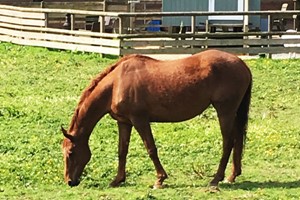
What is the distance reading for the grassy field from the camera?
8.45 m

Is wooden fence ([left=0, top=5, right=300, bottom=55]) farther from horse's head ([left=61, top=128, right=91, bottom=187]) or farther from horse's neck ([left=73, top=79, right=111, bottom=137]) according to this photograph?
horse's head ([left=61, top=128, right=91, bottom=187])

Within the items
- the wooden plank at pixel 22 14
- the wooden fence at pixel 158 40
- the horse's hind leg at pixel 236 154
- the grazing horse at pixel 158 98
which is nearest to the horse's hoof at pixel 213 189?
the grazing horse at pixel 158 98

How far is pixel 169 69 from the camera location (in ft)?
28.8

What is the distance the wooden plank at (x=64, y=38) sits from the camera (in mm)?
19891

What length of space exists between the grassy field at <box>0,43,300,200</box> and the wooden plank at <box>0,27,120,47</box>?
11.2ft

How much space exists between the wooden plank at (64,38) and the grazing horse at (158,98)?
1100 centimetres

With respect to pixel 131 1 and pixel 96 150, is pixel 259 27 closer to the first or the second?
pixel 131 1

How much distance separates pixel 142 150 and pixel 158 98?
1979 millimetres

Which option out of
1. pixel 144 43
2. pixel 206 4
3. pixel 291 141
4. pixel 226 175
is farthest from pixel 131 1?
pixel 226 175

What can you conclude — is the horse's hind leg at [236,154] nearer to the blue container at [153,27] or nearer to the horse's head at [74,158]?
the horse's head at [74,158]

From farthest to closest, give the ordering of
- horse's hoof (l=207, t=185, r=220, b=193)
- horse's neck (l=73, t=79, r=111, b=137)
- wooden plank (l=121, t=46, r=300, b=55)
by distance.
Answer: wooden plank (l=121, t=46, r=300, b=55) → horse's neck (l=73, t=79, r=111, b=137) → horse's hoof (l=207, t=185, r=220, b=193)

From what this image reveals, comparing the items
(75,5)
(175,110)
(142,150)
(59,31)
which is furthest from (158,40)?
(175,110)

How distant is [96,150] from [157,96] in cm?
210

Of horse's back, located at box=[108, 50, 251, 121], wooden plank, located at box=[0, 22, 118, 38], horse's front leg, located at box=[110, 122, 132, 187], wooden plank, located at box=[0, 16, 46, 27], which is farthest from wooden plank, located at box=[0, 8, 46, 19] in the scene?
horse's back, located at box=[108, 50, 251, 121]
